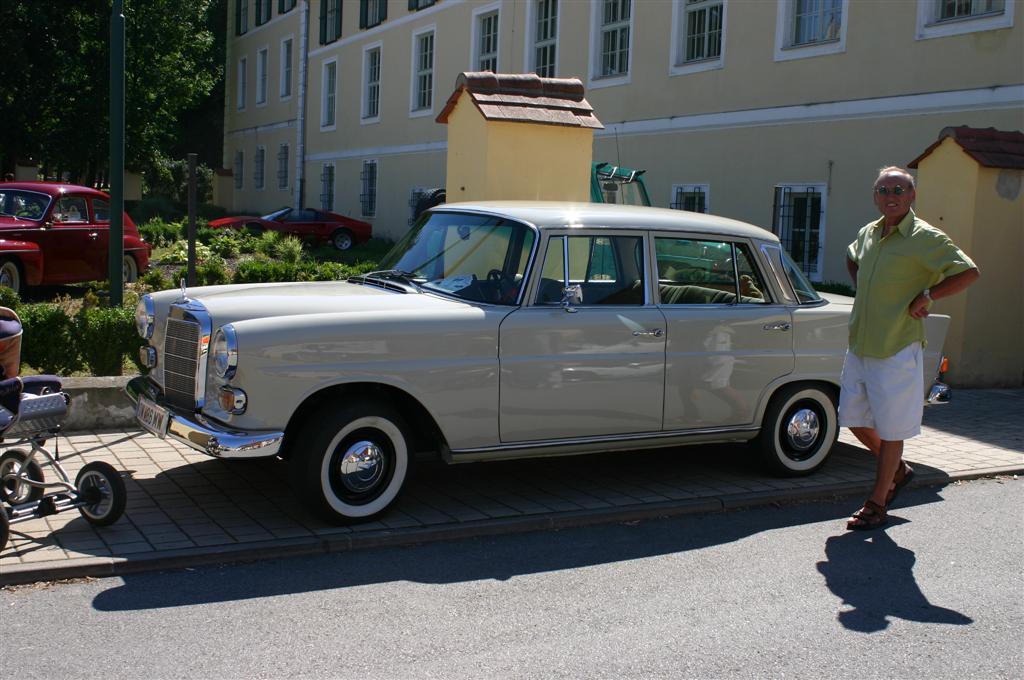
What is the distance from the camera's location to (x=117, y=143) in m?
9.80

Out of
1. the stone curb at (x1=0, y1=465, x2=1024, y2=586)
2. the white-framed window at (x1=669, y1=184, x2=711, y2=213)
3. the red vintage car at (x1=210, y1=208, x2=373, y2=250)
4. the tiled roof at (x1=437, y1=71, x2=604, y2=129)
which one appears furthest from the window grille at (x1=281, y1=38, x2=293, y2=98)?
the stone curb at (x1=0, y1=465, x2=1024, y2=586)

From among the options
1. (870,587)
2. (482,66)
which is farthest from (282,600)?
(482,66)

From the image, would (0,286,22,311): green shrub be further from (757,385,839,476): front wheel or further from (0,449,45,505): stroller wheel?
(757,385,839,476): front wheel

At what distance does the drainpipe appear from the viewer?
36.9 meters

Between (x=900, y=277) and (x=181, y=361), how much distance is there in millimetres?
3920

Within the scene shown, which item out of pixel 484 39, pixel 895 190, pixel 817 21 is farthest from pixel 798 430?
pixel 484 39

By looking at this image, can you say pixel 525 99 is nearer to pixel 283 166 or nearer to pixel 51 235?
pixel 51 235

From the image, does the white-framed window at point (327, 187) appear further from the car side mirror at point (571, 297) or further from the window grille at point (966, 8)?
the car side mirror at point (571, 297)

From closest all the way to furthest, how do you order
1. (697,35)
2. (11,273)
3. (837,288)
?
(11,273) → (837,288) → (697,35)

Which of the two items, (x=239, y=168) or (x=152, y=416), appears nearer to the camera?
(x=152, y=416)

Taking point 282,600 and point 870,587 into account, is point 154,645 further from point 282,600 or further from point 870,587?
point 870,587

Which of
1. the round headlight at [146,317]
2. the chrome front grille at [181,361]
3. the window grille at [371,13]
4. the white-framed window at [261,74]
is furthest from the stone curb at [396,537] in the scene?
the white-framed window at [261,74]

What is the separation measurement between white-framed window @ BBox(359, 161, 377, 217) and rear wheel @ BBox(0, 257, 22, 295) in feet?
63.3

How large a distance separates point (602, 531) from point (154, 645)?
2.65 metres
